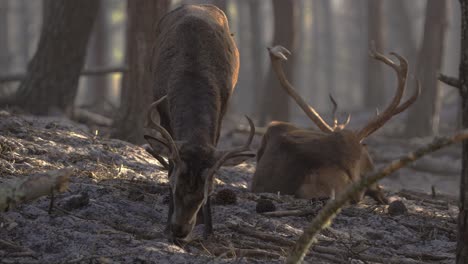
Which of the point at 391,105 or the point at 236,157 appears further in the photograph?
the point at 391,105

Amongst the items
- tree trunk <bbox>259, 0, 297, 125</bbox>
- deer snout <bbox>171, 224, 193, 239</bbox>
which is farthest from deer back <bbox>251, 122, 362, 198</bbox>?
tree trunk <bbox>259, 0, 297, 125</bbox>

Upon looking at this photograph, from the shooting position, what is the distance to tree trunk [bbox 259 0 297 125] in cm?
1505

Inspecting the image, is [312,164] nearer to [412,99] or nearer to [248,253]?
[412,99]

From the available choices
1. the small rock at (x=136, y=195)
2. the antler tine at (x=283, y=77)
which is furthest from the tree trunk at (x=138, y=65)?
the small rock at (x=136, y=195)

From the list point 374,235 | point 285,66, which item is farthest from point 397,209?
point 285,66

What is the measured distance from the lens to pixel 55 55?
1113 cm

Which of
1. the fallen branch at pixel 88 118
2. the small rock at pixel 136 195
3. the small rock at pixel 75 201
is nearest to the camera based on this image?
the small rock at pixel 75 201

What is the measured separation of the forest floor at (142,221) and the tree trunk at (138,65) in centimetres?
113

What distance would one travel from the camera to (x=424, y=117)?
627 inches

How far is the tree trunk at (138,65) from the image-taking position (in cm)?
991

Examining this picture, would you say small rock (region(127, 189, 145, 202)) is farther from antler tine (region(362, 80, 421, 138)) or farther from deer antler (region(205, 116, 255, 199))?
antler tine (region(362, 80, 421, 138))

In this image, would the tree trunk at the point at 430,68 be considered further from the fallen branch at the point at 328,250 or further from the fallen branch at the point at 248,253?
the fallen branch at the point at 248,253

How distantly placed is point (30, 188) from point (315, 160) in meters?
3.71

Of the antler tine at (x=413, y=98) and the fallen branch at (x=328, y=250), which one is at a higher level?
the antler tine at (x=413, y=98)
